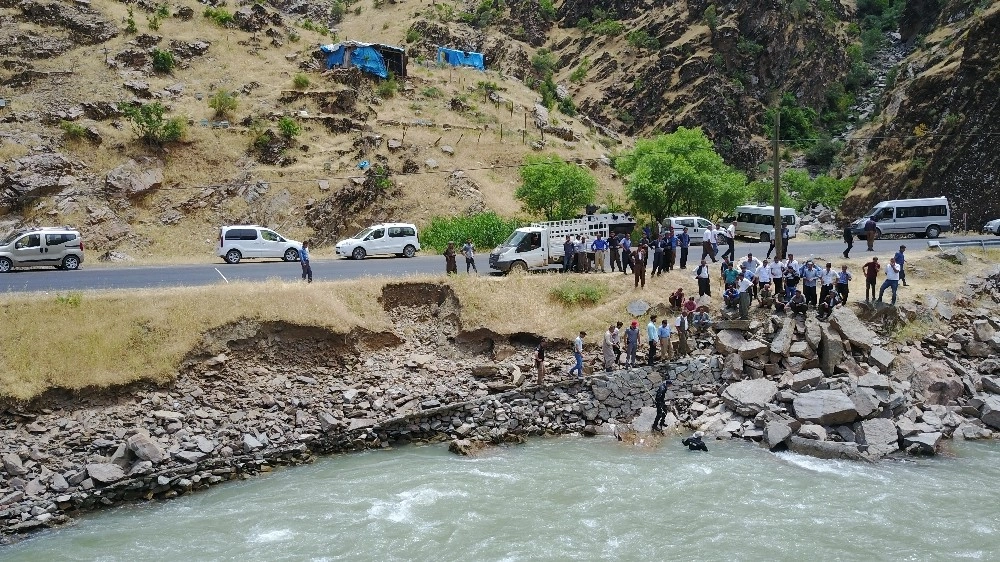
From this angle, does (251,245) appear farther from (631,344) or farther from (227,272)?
(631,344)

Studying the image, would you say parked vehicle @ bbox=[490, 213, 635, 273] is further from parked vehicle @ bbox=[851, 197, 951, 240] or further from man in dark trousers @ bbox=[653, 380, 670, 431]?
parked vehicle @ bbox=[851, 197, 951, 240]

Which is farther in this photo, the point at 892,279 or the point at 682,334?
the point at 892,279

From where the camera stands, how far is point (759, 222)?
41094mm

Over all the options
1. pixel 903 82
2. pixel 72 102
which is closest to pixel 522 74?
pixel 903 82

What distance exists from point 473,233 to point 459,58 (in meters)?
37.6

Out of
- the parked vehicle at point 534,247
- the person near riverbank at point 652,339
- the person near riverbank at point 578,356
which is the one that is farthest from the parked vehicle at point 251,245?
the person near riverbank at point 652,339

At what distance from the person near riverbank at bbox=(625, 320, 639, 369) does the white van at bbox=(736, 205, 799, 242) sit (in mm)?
21147

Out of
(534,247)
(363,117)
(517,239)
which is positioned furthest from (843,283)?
(363,117)

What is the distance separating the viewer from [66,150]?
4131 cm

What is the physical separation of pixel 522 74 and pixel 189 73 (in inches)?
1532

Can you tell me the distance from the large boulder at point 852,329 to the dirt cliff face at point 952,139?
28722mm

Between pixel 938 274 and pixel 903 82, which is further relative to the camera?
pixel 903 82

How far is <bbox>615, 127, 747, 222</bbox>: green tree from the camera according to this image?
4525 cm

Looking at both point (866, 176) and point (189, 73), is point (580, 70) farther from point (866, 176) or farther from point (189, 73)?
point (189, 73)
